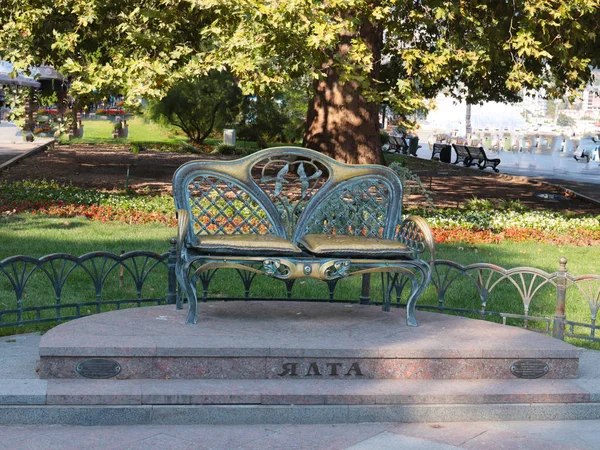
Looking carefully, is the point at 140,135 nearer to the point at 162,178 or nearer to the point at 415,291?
the point at 162,178

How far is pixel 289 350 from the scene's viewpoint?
548 cm

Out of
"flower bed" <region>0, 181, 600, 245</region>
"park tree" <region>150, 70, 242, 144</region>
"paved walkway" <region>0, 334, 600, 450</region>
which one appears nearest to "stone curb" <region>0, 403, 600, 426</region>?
"paved walkway" <region>0, 334, 600, 450</region>

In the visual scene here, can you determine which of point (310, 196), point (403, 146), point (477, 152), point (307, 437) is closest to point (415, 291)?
point (310, 196)

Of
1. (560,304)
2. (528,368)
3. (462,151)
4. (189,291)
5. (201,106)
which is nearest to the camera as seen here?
(528,368)

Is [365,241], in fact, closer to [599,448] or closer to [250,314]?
[250,314]

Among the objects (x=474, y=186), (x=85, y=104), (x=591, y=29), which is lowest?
(x=474, y=186)

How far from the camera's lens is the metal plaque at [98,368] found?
5.34 m

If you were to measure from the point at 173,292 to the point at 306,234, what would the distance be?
1.12 m

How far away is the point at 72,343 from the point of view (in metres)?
5.36

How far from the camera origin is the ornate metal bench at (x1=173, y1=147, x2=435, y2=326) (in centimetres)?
614

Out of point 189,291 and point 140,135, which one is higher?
point 189,291

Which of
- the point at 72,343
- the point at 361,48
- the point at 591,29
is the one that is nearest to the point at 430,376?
the point at 72,343

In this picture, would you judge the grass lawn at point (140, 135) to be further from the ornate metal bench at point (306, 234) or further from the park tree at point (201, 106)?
the ornate metal bench at point (306, 234)

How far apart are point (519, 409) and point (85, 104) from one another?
1275cm
